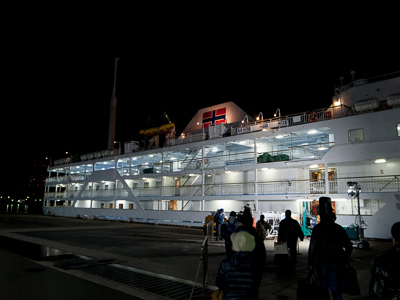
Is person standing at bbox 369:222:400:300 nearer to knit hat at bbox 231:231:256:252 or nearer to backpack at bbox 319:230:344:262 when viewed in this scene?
knit hat at bbox 231:231:256:252

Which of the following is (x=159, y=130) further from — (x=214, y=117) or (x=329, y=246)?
(x=329, y=246)

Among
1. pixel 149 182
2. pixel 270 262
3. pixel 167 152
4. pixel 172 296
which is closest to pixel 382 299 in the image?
pixel 172 296

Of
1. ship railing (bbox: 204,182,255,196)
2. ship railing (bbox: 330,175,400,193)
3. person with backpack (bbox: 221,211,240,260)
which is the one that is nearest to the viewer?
person with backpack (bbox: 221,211,240,260)

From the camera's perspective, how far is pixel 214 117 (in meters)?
30.2

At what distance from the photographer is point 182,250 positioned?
12.0m

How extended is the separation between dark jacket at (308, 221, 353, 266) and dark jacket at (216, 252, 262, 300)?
4.79 ft

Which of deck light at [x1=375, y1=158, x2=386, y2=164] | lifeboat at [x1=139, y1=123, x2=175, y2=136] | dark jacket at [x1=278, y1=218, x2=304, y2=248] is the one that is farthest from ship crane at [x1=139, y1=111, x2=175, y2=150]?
dark jacket at [x1=278, y1=218, x2=304, y2=248]

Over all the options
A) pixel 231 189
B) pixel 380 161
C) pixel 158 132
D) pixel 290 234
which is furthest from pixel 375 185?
pixel 158 132

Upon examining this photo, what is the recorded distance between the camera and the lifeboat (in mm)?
31922

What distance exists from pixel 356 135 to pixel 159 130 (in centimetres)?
2059

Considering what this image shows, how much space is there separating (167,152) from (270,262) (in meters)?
22.1

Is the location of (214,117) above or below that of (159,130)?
above

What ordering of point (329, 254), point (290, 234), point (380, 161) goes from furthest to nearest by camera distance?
point (380, 161) → point (290, 234) → point (329, 254)

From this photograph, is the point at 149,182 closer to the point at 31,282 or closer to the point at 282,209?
the point at 282,209
